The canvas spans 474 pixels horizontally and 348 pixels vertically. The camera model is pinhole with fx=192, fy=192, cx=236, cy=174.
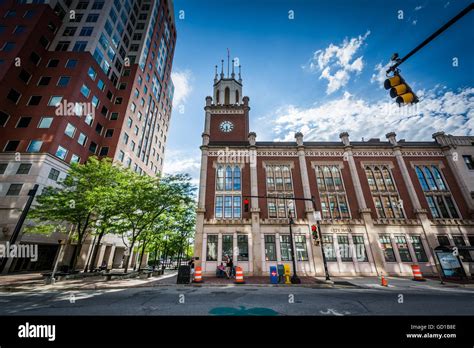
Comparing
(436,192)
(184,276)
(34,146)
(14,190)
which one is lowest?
(184,276)

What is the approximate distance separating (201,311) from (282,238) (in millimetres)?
17088

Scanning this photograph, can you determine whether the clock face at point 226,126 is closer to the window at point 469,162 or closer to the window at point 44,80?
the window at point 44,80

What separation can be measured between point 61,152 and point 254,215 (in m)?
28.0

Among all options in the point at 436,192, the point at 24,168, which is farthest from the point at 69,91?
the point at 436,192

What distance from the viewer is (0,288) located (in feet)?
38.9

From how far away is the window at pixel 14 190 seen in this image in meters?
23.3

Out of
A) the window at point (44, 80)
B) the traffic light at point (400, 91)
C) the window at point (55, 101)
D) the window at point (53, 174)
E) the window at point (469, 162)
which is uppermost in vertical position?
the window at point (44, 80)

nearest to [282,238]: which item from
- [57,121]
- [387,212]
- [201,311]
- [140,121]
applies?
[387,212]

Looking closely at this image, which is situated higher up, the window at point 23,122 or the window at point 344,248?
the window at point 23,122

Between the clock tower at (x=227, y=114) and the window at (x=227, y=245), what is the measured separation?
506 inches

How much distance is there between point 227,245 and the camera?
22078mm

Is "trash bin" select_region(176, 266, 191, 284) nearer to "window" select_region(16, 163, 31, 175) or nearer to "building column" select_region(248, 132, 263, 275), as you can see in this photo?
"building column" select_region(248, 132, 263, 275)

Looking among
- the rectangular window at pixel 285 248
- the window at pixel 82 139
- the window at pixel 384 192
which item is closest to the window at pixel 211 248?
the rectangular window at pixel 285 248

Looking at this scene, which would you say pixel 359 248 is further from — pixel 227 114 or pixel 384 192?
pixel 227 114
